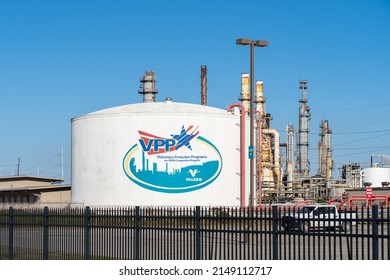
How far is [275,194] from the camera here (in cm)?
8256

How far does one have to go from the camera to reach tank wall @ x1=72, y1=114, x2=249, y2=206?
179 feet

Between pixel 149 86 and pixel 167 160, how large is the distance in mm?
35618

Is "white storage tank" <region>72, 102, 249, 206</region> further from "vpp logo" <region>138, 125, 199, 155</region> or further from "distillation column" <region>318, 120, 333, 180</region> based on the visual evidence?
"distillation column" <region>318, 120, 333, 180</region>

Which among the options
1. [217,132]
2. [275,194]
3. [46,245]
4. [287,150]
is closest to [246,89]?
[275,194]

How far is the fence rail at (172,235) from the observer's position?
53.6 feet

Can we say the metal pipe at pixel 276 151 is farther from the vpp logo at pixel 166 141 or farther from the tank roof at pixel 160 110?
the vpp logo at pixel 166 141

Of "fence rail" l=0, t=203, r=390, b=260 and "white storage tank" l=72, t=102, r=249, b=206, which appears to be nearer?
"fence rail" l=0, t=203, r=390, b=260

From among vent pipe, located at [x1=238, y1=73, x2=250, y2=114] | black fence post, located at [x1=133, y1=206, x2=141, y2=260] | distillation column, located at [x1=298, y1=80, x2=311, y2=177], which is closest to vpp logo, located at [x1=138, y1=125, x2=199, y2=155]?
vent pipe, located at [x1=238, y1=73, x2=250, y2=114]

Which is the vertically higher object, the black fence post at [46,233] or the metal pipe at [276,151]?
the metal pipe at [276,151]

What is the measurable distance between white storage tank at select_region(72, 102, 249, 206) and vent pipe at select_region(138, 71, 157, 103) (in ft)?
104

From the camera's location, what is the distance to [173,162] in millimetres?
54406

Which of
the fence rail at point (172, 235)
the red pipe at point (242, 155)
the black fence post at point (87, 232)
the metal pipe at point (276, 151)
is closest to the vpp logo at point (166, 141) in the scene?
the red pipe at point (242, 155)

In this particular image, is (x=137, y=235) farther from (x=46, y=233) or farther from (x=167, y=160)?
(x=167, y=160)

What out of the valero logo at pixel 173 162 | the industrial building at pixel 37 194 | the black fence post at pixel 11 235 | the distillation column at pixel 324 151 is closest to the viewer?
the black fence post at pixel 11 235
